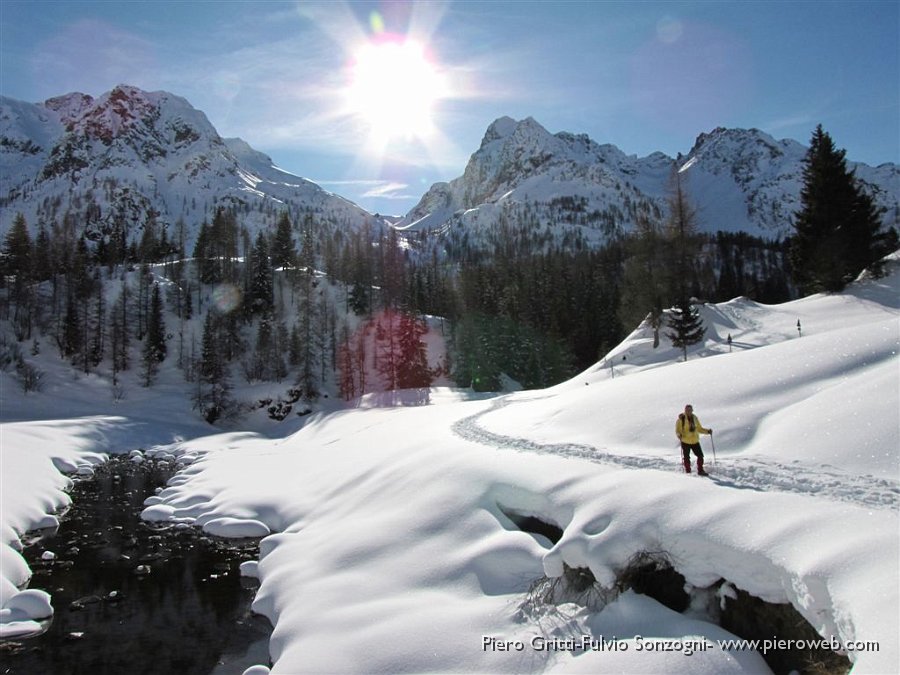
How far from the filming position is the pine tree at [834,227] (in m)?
41.4

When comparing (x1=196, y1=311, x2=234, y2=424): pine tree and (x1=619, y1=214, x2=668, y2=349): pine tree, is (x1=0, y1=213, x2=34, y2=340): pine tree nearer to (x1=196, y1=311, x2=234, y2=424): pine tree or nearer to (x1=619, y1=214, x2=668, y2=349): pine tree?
(x1=196, y1=311, x2=234, y2=424): pine tree

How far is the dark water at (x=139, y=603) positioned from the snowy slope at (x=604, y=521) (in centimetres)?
106

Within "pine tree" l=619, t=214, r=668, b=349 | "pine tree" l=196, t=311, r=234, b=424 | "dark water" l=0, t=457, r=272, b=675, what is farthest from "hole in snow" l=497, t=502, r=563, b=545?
"pine tree" l=196, t=311, r=234, b=424

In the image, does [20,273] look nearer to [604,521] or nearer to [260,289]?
[260,289]

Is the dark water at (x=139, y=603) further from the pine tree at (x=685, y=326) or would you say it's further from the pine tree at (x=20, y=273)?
the pine tree at (x=20, y=273)

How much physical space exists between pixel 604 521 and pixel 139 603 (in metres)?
13.3

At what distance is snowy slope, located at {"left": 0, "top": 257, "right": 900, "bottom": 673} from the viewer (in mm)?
8391

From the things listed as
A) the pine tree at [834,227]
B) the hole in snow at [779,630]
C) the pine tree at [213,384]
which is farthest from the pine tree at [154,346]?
the hole in snow at [779,630]

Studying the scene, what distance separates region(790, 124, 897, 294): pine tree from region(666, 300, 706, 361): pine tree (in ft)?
35.2

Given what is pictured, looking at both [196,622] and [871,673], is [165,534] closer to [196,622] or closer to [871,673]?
[196,622]

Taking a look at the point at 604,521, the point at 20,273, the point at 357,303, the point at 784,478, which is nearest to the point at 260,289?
the point at 357,303

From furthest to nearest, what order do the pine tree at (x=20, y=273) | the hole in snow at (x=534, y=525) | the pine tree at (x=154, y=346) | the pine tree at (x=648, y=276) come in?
1. the pine tree at (x=20, y=273)
2. the pine tree at (x=154, y=346)
3. the pine tree at (x=648, y=276)
4. the hole in snow at (x=534, y=525)

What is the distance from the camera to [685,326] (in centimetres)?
4031

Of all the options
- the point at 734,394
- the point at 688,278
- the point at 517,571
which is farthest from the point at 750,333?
the point at 517,571
